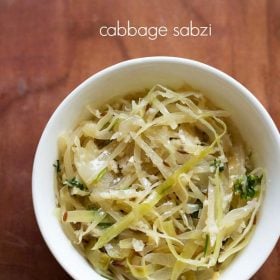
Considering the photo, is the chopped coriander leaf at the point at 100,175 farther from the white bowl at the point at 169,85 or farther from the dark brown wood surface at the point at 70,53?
the dark brown wood surface at the point at 70,53

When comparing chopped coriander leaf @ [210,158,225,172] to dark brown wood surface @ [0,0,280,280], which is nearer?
chopped coriander leaf @ [210,158,225,172]

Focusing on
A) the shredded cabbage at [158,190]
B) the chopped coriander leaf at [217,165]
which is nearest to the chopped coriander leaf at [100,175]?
the shredded cabbage at [158,190]

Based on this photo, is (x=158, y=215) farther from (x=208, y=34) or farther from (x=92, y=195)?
(x=208, y=34)

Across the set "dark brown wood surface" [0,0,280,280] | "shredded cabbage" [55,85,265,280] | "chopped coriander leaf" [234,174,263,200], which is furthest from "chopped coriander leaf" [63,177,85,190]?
"chopped coriander leaf" [234,174,263,200]

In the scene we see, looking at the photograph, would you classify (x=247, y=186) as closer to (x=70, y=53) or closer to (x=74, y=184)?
(x=74, y=184)

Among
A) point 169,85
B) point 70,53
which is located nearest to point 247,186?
point 169,85

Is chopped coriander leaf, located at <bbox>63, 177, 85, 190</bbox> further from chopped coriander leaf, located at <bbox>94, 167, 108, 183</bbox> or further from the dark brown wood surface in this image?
the dark brown wood surface

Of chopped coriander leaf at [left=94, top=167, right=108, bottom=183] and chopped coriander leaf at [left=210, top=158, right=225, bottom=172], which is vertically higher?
chopped coriander leaf at [left=210, top=158, right=225, bottom=172]
